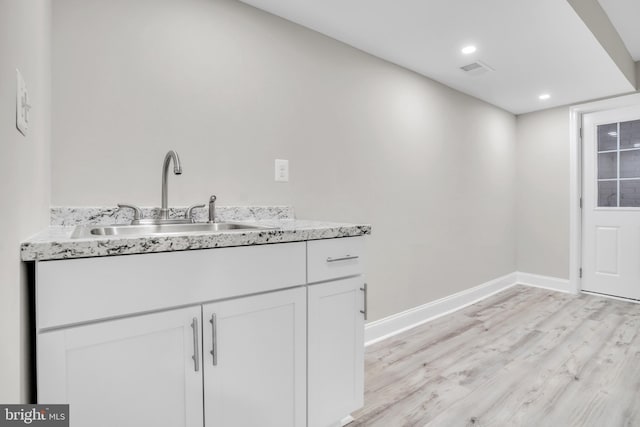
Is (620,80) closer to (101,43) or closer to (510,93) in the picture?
(510,93)

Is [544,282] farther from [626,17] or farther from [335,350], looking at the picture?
[335,350]

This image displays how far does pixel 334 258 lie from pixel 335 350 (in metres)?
0.37

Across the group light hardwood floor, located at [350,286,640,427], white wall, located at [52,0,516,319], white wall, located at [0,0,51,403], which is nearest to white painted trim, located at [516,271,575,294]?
light hardwood floor, located at [350,286,640,427]

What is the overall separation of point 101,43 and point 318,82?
115cm

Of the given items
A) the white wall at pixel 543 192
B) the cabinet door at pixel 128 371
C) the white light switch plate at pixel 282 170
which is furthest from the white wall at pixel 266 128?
the white wall at pixel 543 192

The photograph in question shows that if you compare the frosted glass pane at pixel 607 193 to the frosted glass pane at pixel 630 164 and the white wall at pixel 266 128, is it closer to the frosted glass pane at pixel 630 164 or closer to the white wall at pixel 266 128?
the frosted glass pane at pixel 630 164

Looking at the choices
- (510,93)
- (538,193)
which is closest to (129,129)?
(510,93)

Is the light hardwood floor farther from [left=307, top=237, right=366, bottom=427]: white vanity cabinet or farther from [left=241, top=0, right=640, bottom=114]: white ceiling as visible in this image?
[left=241, top=0, right=640, bottom=114]: white ceiling

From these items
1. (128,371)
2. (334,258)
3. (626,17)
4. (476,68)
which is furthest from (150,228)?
(626,17)

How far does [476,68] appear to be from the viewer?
2658mm

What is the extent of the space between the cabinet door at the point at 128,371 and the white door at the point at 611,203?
4.09 m

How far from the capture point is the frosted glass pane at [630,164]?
10.6 ft

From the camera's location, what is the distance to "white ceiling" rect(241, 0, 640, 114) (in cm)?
184

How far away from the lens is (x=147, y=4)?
150 cm
